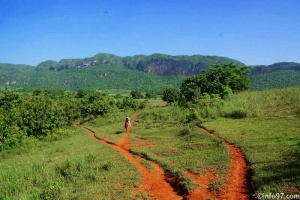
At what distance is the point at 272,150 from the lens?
14320 millimetres

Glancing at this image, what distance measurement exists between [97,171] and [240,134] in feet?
38.6

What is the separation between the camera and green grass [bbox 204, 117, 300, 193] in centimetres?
976

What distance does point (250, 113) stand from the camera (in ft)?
96.5

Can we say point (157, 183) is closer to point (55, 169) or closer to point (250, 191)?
point (250, 191)

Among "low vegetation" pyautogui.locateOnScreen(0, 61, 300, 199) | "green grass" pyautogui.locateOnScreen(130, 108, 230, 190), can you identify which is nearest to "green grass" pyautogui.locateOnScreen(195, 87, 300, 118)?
"low vegetation" pyautogui.locateOnScreen(0, 61, 300, 199)

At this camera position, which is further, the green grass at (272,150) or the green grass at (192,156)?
the green grass at (192,156)

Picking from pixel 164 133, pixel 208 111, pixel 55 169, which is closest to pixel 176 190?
pixel 55 169

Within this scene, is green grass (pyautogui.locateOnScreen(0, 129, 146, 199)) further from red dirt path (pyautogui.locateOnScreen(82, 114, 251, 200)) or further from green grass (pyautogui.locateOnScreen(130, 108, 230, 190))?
green grass (pyautogui.locateOnScreen(130, 108, 230, 190))

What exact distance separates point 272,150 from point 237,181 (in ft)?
14.6

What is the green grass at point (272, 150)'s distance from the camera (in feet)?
32.0

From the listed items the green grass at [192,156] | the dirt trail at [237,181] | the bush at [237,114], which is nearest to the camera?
the dirt trail at [237,181]

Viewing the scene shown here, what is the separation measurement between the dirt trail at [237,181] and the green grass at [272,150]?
0.40m

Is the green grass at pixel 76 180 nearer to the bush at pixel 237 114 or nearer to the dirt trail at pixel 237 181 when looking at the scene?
the dirt trail at pixel 237 181

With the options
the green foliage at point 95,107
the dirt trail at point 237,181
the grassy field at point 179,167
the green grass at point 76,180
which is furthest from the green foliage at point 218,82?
the dirt trail at point 237,181
